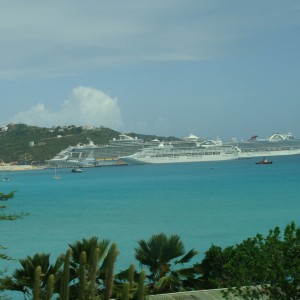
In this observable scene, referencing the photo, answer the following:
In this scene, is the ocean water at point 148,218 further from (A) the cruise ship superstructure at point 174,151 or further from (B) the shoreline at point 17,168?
(B) the shoreline at point 17,168

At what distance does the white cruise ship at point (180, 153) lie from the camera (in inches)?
3848

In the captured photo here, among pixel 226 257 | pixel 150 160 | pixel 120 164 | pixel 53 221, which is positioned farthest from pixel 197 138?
pixel 226 257

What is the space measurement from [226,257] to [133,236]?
1453 cm

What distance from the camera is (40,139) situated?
152 m

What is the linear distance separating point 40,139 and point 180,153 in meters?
61.5

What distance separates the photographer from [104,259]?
7.71m

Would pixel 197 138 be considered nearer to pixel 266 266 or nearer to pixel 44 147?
pixel 44 147

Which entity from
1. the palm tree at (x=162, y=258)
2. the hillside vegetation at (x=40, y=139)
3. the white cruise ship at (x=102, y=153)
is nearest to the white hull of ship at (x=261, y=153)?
the white cruise ship at (x=102, y=153)

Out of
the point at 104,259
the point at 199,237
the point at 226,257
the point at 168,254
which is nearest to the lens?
the point at 104,259

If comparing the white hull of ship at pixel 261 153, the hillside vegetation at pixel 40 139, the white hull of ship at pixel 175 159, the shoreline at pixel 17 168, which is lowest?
the shoreline at pixel 17 168

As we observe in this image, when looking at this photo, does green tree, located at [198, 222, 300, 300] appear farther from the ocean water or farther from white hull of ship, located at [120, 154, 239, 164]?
white hull of ship, located at [120, 154, 239, 164]

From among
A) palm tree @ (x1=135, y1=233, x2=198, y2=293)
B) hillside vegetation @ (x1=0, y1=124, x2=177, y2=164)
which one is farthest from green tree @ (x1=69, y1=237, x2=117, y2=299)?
hillside vegetation @ (x1=0, y1=124, x2=177, y2=164)

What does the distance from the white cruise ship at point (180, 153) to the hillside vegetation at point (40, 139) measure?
141ft

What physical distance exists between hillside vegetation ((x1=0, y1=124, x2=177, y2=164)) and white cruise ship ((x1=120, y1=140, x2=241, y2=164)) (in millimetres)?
42904
